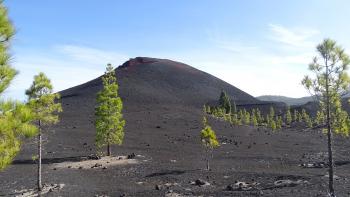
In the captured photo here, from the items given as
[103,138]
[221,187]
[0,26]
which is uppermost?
[0,26]

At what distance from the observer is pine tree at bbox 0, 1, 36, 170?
12094mm

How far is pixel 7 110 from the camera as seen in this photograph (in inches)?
477

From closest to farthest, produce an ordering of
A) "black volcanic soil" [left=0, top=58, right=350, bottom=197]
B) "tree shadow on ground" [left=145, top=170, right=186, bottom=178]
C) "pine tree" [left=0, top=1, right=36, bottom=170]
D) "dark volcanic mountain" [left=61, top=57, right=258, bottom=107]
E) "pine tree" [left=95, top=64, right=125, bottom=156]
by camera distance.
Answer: "pine tree" [left=0, top=1, right=36, bottom=170] < "black volcanic soil" [left=0, top=58, right=350, bottom=197] < "tree shadow on ground" [left=145, top=170, right=186, bottom=178] < "pine tree" [left=95, top=64, right=125, bottom=156] < "dark volcanic mountain" [left=61, top=57, right=258, bottom=107]

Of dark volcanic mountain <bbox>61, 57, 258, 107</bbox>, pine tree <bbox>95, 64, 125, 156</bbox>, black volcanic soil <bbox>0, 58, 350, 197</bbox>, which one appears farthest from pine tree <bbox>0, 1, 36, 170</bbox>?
dark volcanic mountain <bbox>61, 57, 258, 107</bbox>

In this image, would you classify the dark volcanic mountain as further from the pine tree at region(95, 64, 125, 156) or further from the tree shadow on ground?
the tree shadow on ground

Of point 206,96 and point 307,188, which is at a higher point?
point 206,96

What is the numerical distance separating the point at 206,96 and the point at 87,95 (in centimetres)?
5801

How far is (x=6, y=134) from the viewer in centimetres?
1245

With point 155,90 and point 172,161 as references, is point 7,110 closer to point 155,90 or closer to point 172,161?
point 172,161

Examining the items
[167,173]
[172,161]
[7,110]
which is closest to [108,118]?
[172,161]

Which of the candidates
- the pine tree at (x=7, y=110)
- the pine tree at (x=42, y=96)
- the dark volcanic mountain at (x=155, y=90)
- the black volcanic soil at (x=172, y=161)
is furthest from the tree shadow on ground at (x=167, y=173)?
the dark volcanic mountain at (x=155, y=90)

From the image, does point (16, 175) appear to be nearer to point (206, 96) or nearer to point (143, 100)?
point (143, 100)

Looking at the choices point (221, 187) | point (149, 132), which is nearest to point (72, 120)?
point (149, 132)

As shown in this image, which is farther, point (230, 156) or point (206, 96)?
point (206, 96)
